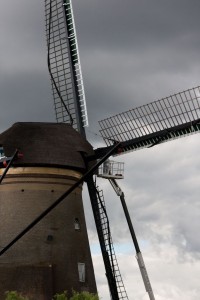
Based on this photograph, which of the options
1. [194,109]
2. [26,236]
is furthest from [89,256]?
[194,109]

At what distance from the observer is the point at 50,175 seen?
2948 centimetres

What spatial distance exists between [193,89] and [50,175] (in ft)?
24.6

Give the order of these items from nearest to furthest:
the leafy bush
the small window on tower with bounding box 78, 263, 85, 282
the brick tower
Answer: the leafy bush
the brick tower
the small window on tower with bounding box 78, 263, 85, 282

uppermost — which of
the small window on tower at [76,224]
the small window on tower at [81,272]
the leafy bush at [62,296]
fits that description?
the small window on tower at [76,224]

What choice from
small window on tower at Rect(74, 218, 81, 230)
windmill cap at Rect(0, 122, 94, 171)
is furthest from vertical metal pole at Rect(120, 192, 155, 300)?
windmill cap at Rect(0, 122, 94, 171)

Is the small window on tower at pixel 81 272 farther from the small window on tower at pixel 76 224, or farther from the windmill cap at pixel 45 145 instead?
the windmill cap at pixel 45 145

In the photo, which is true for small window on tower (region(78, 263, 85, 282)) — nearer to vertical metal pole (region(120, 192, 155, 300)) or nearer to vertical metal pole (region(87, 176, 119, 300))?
vertical metal pole (region(87, 176, 119, 300))

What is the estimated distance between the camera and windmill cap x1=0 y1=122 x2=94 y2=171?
29.4 meters

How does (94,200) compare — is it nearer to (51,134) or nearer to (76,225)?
(76,225)

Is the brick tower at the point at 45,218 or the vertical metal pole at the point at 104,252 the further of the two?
the vertical metal pole at the point at 104,252

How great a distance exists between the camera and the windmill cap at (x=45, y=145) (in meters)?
29.4

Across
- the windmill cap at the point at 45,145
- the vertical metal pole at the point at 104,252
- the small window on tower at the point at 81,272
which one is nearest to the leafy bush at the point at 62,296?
the small window on tower at the point at 81,272

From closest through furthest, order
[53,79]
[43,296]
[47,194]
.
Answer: [43,296] → [47,194] → [53,79]

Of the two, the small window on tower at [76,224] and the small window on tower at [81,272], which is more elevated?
the small window on tower at [76,224]
